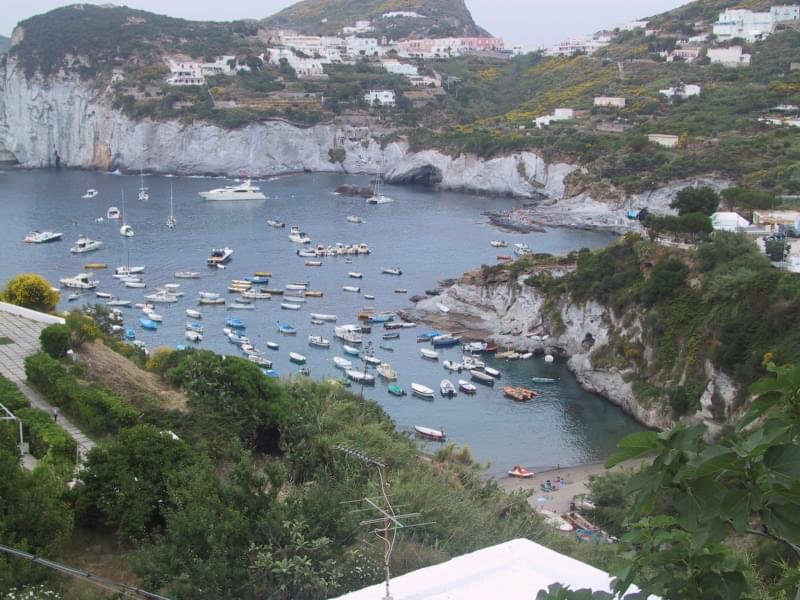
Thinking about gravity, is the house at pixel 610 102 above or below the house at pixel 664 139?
above

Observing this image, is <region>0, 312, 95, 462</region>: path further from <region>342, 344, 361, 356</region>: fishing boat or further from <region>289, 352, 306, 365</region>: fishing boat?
<region>342, 344, 361, 356</region>: fishing boat

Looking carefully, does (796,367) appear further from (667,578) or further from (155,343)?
(155,343)

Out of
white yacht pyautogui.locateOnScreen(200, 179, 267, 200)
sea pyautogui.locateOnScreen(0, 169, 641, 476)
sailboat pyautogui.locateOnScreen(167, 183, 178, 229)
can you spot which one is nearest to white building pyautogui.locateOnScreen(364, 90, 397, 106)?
sea pyautogui.locateOnScreen(0, 169, 641, 476)

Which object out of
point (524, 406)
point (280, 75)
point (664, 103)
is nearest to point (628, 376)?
point (524, 406)

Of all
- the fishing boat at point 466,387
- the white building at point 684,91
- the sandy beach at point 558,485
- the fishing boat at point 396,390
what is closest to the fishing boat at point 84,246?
the fishing boat at point 396,390

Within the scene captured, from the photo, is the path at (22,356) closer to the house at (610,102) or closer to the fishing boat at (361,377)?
the fishing boat at (361,377)

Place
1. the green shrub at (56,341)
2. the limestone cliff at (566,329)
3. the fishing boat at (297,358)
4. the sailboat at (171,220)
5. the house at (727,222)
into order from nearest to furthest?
the green shrub at (56,341)
the limestone cliff at (566,329)
the fishing boat at (297,358)
the house at (727,222)
the sailboat at (171,220)

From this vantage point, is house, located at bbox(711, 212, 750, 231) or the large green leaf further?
house, located at bbox(711, 212, 750, 231)
